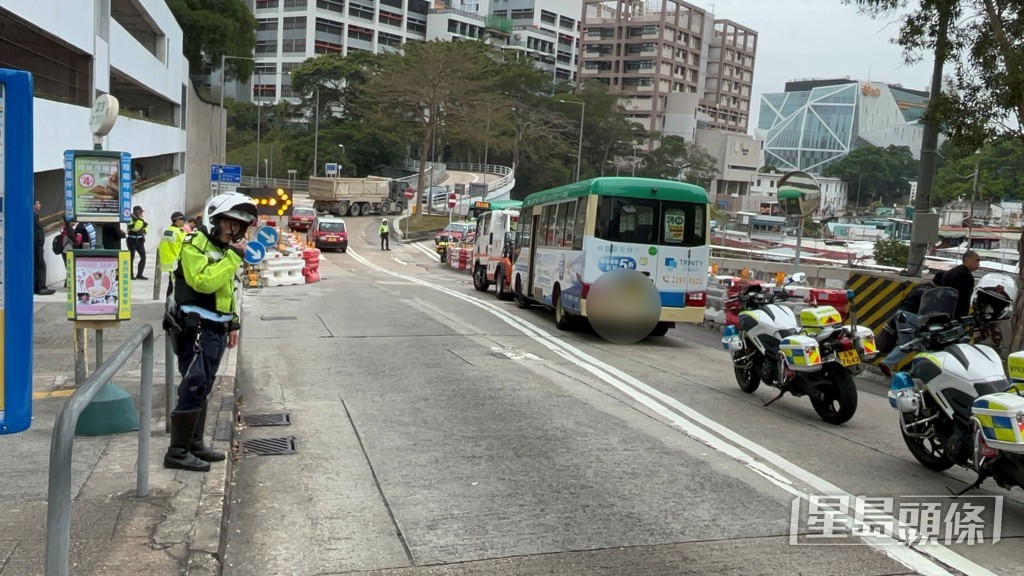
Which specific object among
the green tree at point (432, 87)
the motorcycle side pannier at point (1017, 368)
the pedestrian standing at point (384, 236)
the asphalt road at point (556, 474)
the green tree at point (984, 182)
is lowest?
the pedestrian standing at point (384, 236)

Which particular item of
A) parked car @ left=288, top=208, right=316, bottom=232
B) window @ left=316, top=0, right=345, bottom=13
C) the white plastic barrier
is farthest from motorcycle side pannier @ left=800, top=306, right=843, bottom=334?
window @ left=316, top=0, right=345, bottom=13

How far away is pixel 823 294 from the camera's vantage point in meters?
16.0

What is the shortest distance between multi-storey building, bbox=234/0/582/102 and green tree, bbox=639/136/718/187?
73.9 feet

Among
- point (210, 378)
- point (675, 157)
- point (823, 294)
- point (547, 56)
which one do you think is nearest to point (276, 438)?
point (210, 378)

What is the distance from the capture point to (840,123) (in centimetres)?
18138

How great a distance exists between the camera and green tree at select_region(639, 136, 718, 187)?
303 ft

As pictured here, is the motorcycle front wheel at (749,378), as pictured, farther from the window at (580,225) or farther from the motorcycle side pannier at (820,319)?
the window at (580,225)

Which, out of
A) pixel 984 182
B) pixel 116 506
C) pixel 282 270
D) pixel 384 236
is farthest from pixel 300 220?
pixel 984 182

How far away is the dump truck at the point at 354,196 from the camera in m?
65.6

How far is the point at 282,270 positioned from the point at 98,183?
17662 millimetres

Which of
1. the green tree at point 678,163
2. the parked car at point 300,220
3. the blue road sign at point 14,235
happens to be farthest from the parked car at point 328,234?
the blue road sign at point 14,235

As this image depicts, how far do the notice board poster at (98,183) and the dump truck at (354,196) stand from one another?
183 ft

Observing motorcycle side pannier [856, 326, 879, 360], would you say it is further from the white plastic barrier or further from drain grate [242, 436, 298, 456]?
the white plastic barrier

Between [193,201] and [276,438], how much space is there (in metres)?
Answer: 52.9
